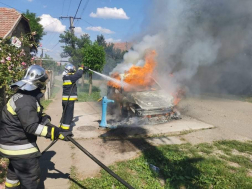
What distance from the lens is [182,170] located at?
156 inches

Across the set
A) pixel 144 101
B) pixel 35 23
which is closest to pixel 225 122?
pixel 144 101

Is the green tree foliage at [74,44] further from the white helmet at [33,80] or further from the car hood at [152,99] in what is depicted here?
the white helmet at [33,80]

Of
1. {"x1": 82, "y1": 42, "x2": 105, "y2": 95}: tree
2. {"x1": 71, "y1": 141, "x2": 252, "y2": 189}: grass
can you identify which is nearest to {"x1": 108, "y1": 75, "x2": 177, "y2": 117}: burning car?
{"x1": 71, "y1": 141, "x2": 252, "y2": 189}: grass

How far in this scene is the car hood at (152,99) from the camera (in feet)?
21.7

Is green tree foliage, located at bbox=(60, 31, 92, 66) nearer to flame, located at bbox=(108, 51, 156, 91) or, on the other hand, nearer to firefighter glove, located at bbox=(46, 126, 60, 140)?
flame, located at bbox=(108, 51, 156, 91)

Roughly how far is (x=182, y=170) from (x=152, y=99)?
10.8 ft

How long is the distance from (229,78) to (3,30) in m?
17.2

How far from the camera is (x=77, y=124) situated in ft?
23.8

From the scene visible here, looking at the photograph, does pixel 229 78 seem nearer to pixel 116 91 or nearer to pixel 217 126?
pixel 217 126

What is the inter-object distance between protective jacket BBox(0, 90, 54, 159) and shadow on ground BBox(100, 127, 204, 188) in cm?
240

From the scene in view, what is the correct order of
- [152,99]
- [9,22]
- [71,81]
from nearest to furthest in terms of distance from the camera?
1. [71,81]
2. [152,99]
3. [9,22]

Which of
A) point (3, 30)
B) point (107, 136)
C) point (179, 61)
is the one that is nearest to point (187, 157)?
point (107, 136)

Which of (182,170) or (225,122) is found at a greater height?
A: (225,122)

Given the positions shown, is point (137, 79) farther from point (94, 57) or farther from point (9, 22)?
point (9, 22)
